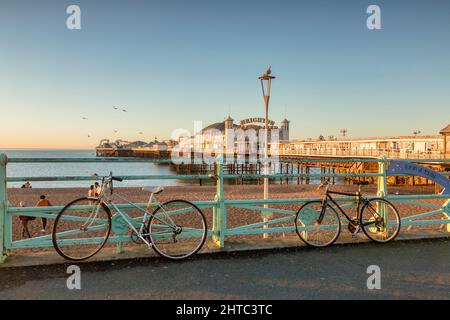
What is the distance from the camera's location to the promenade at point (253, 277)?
11.9 feet

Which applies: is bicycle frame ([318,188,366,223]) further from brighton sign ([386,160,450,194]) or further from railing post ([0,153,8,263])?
railing post ([0,153,8,263])

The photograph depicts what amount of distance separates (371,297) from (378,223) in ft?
7.74

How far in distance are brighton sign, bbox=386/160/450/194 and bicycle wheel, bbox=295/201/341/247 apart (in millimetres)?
1432

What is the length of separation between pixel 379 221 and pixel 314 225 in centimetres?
118

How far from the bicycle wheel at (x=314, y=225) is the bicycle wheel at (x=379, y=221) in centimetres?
52

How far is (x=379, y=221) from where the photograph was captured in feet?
18.7

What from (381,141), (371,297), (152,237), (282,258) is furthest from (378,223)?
(381,141)

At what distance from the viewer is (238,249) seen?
5070mm

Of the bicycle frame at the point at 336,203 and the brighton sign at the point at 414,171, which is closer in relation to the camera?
the bicycle frame at the point at 336,203

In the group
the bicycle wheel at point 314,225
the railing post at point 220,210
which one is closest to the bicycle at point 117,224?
the railing post at point 220,210

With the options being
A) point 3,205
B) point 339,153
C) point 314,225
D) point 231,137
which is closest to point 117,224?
point 3,205

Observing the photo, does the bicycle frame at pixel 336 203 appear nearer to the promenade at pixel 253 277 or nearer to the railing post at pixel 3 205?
the promenade at pixel 253 277
